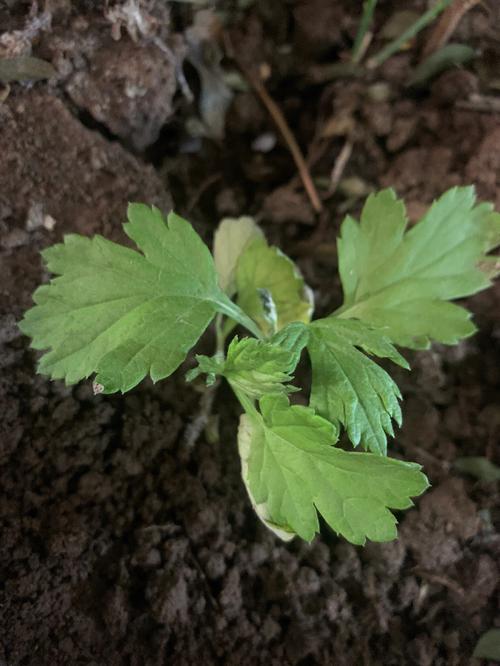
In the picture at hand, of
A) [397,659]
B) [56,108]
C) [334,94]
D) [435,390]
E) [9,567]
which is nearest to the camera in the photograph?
[9,567]

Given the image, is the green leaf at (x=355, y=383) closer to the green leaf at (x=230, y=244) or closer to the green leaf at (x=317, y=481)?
the green leaf at (x=317, y=481)

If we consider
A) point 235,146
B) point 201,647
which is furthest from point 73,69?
point 201,647

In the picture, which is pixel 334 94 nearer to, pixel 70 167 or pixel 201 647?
pixel 70 167

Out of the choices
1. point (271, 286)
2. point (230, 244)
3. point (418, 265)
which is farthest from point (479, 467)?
point (230, 244)

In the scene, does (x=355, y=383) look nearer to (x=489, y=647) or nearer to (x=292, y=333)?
(x=292, y=333)

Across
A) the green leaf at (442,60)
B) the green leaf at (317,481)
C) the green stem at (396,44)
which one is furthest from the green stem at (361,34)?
the green leaf at (317,481)
